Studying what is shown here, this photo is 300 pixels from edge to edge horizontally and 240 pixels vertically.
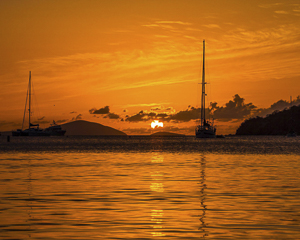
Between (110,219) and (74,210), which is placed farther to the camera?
(74,210)

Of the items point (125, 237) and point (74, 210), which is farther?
point (74, 210)

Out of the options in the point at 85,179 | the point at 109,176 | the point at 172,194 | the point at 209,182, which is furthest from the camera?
the point at 109,176

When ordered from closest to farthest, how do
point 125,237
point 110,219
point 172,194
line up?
point 125,237
point 110,219
point 172,194

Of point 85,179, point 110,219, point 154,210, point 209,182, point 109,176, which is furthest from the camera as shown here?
point 109,176

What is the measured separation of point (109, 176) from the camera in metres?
38.6

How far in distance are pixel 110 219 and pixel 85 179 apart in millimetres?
17133

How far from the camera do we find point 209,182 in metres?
33.7

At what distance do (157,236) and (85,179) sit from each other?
815 inches

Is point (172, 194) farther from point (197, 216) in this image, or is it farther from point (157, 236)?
point (157, 236)

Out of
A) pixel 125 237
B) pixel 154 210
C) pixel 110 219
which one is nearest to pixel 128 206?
pixel 154 210

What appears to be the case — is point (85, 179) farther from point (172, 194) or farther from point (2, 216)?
point (2, 216)

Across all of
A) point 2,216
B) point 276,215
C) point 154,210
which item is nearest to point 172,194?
point 154,210

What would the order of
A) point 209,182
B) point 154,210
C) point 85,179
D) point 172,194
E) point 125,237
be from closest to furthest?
point 125,237, point 154,210, point 172,194, point 209,182, point 85,179

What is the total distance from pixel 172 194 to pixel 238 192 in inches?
151
